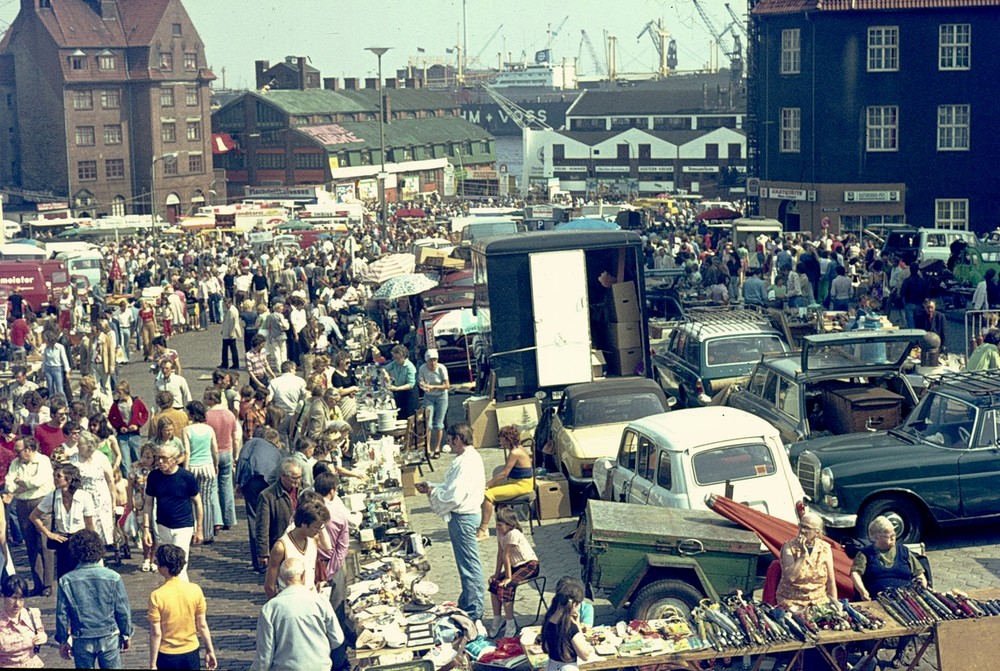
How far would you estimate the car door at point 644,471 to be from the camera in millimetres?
13562

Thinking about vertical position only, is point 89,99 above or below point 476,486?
above

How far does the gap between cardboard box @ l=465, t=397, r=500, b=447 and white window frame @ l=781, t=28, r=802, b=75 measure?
131 ft

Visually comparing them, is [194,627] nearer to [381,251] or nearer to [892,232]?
[892,232]

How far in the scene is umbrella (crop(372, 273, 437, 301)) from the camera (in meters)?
27.9

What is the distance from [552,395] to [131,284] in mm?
24898

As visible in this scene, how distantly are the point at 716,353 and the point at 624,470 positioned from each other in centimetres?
625

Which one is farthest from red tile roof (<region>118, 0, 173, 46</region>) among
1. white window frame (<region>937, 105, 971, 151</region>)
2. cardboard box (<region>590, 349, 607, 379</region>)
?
cardboard box (<region>590, 349, 607, 379</region>)

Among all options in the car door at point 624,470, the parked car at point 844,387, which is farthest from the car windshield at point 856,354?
the car door at point 624,470

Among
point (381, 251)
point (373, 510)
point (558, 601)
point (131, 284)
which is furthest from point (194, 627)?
point (381, 251)

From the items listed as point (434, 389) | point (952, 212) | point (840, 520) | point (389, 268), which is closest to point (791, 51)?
point (952, 212)

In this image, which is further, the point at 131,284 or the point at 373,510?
the point at 131,284

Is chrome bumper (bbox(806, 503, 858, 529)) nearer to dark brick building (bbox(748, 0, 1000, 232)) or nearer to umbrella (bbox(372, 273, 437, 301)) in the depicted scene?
umbrella (bbox(372, 273, 437, 301))

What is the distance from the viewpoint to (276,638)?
30.1ft

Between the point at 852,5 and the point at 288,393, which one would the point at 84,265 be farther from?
the point at 288,393
